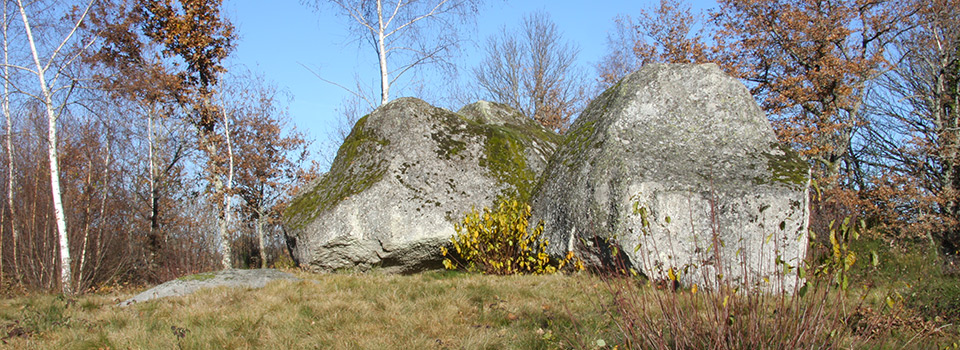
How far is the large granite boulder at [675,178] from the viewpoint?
5395 mm

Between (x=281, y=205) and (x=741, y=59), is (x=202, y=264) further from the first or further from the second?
(x=741, y=59)

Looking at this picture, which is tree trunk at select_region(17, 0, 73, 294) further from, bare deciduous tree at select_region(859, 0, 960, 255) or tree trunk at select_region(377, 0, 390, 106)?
bare deciduous tree at select_region(859, 0, 960, 255)

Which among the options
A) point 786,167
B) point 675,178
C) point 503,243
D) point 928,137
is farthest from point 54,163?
point 928,137

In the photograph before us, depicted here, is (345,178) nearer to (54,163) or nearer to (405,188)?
(405,188)

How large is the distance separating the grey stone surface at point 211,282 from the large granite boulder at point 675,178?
10.6 ft

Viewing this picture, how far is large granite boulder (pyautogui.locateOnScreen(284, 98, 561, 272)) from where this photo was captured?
7.48m

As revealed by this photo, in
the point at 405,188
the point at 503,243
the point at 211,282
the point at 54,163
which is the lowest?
the point at 211,282

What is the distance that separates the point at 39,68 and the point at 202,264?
4820 mm

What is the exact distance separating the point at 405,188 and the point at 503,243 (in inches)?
62.7

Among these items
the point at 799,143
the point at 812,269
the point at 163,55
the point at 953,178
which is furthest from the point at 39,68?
the point at 953,178

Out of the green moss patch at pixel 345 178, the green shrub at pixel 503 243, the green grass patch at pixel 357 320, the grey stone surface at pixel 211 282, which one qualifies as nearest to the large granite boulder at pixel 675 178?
the green shrub at pixel 503 243

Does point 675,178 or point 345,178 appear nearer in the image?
point 675,178

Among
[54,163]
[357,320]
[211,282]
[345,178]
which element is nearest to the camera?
[357,320]

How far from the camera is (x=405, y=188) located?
766 centimetres
